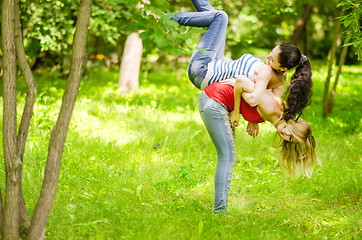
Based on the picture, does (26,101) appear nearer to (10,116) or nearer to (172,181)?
(10,116)

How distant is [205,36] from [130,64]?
4.03 metres

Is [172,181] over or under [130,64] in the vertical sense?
under

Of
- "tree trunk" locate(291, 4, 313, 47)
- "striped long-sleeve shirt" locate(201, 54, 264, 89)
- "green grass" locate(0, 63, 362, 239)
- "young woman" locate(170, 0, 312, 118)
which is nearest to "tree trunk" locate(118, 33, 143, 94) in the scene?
"green grass" locate(0, 63, 362, 239)

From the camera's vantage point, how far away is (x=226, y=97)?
307cm

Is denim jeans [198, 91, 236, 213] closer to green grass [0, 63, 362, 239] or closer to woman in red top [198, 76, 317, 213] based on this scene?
woman in red top [198, 76, 317, 213]

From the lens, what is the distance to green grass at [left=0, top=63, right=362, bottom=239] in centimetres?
303

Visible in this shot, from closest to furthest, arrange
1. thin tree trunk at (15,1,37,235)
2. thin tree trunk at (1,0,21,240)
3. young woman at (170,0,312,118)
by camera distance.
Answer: thin tree trunk at (1,0,21,240), thin tree trunk at (15,1,37,235), young woman at (170,0,312,118)

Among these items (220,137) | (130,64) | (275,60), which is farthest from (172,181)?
(130,64)

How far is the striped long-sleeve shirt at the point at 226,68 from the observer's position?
3066mm

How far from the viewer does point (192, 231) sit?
115 inches

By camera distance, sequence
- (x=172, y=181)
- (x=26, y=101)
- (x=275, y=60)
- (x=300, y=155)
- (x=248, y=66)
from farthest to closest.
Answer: (x=172, y=181), (x=300, y=155), (x=248, y=66), (x=275, y=60), (x=26, y=101)

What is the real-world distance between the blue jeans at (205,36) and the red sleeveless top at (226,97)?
0.50ft

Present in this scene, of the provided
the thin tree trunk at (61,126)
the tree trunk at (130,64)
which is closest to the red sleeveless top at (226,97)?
the thin tree trunk at (61,126)

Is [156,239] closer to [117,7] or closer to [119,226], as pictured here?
[119,226]
